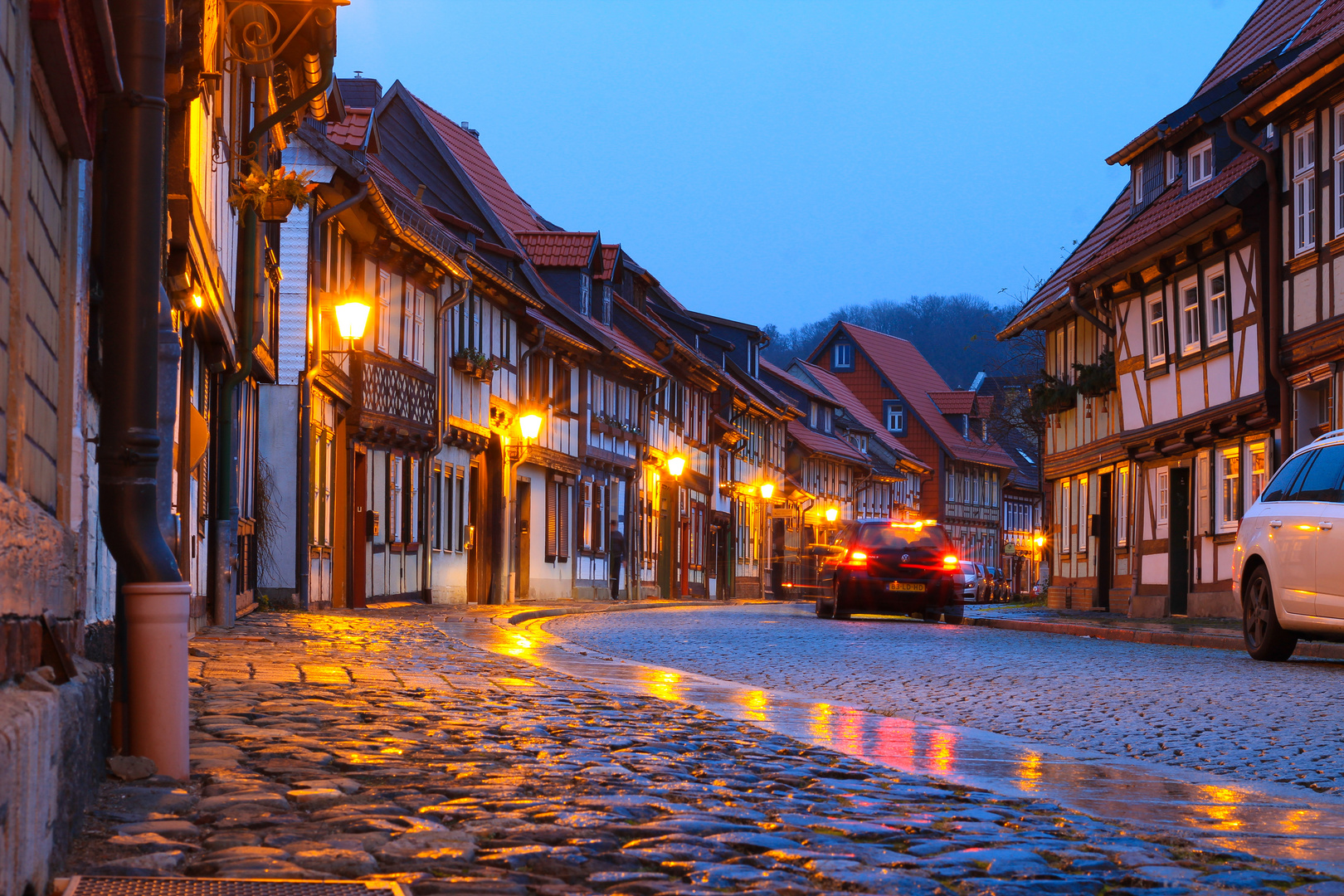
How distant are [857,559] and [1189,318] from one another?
6734 millimetres

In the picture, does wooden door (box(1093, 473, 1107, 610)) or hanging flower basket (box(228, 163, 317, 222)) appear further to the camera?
wooden door (box(1093, 473, 1107, 610))

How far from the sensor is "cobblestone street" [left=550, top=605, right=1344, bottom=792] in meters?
8.09

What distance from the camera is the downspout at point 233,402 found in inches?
607

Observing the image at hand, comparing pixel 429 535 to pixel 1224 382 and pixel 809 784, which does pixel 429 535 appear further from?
pixel 809 784

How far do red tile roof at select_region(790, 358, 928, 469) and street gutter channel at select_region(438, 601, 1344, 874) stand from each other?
68.7 meters

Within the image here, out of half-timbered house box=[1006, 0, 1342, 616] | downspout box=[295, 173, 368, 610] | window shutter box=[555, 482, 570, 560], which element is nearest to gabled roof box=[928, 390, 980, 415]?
half-timbered house box=[1006, 0, 1342, 616]

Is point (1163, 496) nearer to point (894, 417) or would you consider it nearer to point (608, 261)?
point (608, 261)

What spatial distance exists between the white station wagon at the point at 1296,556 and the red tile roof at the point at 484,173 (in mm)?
24716

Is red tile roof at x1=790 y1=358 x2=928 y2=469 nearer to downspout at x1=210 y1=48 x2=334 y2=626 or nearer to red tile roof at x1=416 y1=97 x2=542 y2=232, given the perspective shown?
red tile roof at x1=416 y1=97 x2=542 y2=232

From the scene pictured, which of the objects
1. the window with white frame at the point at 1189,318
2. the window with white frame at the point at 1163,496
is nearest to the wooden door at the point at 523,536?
the window with white frame at the point at 1163,496

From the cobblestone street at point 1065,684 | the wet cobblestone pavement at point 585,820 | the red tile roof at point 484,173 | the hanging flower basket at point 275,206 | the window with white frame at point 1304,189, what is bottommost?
the cobblestone street at point 1065,684

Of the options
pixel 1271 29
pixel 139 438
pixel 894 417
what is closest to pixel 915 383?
pixel 894 417

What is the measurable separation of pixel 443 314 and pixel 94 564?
76.6ft

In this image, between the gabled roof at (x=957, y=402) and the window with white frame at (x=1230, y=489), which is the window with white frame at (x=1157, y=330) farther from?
the gabled roof at (x=957, y=402)
